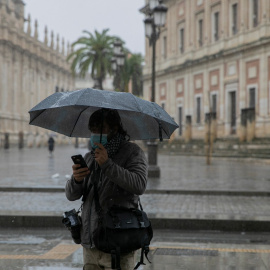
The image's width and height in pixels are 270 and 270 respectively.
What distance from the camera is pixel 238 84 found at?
37094mm

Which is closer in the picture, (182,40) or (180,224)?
(180,224)

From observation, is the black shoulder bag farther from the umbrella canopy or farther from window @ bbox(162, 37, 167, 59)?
window @ bbox(162, 37, 167, 59)

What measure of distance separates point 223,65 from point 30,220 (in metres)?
32.2

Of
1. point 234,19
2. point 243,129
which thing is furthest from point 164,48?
point 243,129

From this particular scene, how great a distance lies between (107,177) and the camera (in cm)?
349

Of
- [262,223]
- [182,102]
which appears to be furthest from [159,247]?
[182,102]

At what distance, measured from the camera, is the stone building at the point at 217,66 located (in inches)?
1335

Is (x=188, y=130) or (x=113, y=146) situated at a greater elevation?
(x=188, y=130)

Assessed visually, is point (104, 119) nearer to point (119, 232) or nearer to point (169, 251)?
point (119, 232)

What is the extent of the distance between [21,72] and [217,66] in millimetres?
36485

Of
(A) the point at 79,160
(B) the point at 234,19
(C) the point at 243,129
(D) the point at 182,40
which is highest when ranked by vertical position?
(D) the point at 182,40

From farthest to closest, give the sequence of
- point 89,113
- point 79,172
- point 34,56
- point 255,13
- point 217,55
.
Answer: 1. point 34,56
2. point 217,55
3. point 255,13
4. point 89,113
5. point 79,172

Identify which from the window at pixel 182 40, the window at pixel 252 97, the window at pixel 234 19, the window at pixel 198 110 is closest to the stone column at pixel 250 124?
the window at pixel 252 97

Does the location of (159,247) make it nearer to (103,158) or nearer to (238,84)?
(103,158)
